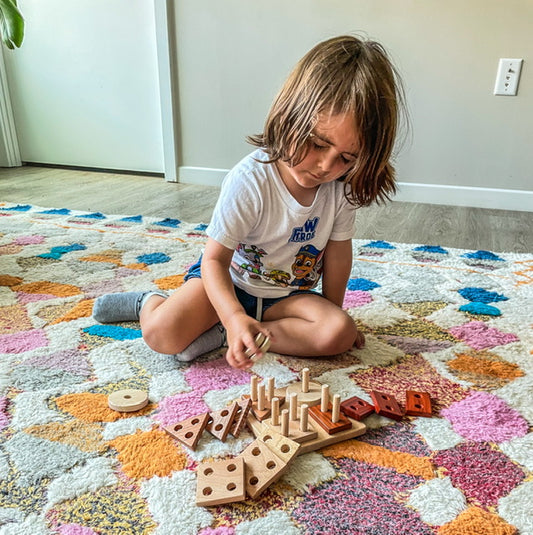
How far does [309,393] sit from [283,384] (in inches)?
2.5

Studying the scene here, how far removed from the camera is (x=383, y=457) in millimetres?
591

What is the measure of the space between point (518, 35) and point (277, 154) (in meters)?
1.40

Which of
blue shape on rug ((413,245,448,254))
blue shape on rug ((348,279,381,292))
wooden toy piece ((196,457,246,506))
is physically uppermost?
wooden toy piece ((196,457,246,506))

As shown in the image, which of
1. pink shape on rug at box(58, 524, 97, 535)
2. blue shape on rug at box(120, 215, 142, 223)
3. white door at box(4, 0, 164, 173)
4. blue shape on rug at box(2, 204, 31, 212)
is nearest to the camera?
pink shape on rug at box(58, 524, 97, 535)

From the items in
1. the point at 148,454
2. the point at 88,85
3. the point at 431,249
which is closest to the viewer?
the point at 148,454

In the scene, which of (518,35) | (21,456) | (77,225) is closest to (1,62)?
(77,225)

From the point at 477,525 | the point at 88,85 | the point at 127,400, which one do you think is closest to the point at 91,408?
the point at 127,400

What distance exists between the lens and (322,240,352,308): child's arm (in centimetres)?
88

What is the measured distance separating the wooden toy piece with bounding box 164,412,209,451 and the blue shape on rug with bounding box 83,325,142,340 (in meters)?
0.28

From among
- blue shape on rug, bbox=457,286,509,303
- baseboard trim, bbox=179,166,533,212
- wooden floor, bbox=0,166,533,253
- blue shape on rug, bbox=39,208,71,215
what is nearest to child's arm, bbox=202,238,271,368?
blue shape on rug, bbox=457,286,509,303

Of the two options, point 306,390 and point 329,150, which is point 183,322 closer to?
point 306,390

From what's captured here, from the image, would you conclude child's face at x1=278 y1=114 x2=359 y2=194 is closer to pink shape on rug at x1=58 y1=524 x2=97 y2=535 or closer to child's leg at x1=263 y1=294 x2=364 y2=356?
child's leg at x1=263 y1=294 x2=364 y2=356

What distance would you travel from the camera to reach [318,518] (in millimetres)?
501

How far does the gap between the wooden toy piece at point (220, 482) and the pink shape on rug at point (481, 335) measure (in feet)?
1.69
